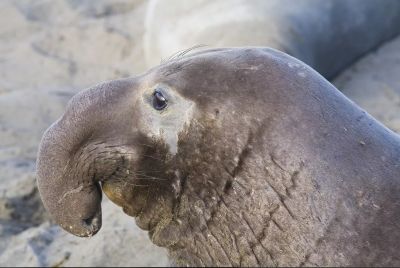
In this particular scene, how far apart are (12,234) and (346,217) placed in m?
2.03

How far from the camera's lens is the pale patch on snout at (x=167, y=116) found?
89.7 inches

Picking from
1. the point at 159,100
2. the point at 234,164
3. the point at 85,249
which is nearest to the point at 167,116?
the point at 159,100

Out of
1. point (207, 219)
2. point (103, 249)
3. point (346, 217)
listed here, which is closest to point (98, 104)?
point (207, 219)

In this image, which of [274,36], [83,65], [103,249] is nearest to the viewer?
[103,249]

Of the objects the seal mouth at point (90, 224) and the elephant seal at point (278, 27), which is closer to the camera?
the seal mouth at point (90, 224)

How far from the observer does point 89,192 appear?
96.3 inches

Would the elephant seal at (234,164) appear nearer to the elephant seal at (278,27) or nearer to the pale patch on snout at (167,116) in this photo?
the pale patch on snout at (167,116)

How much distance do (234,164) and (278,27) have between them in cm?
258

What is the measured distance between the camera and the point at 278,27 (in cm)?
465

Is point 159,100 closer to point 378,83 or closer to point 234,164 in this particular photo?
point 234,164

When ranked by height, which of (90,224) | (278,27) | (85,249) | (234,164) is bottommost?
(85,249)

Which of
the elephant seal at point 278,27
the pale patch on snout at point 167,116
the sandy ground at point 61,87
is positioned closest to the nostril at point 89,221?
the pale patch on snout at point 167,116

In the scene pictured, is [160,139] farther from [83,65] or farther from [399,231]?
[83,65]

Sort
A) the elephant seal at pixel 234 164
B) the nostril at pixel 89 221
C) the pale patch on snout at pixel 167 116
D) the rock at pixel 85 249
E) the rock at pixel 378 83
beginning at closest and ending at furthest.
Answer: the elephant seal at pixel 234 164 < the pale patch on snout at pixel 167 116 < the nostril at pixel 89 221 < the rock at pixel 85 249 < the rock at pixel 378 83
